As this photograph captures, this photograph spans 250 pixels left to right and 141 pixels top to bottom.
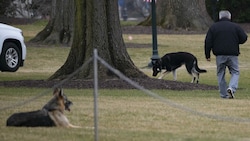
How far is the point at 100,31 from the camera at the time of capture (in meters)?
20.3

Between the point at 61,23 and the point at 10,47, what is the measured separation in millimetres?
14466

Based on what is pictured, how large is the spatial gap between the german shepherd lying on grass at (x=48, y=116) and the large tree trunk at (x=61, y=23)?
24.0m

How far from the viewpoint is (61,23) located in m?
36.4

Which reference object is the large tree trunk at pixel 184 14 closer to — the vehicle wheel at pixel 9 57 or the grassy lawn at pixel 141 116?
the grassy lawn at pixel 141 116

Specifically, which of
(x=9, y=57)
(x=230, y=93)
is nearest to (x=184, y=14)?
(x=9, y=57)

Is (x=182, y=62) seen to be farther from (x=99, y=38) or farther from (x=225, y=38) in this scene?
(x=225, y=38)

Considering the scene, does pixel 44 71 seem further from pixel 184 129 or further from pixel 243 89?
pixel 184 129

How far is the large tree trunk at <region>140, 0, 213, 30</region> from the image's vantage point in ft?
155

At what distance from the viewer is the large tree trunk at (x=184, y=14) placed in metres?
47.2

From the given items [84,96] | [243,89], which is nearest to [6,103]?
[84,96]

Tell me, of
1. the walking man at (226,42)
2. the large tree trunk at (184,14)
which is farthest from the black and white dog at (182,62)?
the large tree trunk at (184,14)

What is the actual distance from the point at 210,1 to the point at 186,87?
3571 cm

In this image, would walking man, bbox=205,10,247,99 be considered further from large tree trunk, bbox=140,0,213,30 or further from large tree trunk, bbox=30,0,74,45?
large tree trunk, bbox=140,0,213,30

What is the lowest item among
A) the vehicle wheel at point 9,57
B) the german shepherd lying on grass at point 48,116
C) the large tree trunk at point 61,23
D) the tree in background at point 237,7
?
the tree in background at point 237,7
